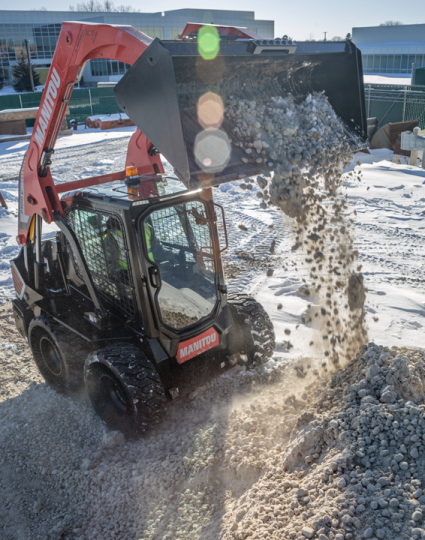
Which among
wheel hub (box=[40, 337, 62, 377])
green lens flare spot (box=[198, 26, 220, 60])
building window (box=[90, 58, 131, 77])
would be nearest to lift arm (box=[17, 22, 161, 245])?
green lens flare spot (box=[198, 26, 220, 60])

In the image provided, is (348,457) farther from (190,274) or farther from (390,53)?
(390,53)

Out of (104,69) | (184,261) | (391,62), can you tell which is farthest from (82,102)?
(391,62)

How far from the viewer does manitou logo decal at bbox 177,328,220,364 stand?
383 cm

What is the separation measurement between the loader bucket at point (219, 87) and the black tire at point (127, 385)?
1.48 m

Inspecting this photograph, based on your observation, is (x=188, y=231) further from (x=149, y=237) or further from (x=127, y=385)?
(x=127, y=385)

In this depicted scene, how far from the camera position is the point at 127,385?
3490 millimetres

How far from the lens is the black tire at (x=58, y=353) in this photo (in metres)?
4.18

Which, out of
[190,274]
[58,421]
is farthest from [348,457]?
[58,421]

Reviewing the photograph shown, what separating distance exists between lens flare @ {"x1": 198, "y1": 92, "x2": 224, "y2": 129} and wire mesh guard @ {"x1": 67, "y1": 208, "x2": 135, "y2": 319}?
0.98m

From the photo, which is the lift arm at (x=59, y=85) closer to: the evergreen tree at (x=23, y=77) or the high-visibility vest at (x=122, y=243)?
the high-visibility vest at (x=122, y=243)

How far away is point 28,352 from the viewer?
5.40m

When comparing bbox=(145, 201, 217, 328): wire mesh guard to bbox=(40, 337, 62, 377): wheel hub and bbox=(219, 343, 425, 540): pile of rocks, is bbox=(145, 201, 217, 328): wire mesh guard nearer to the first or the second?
bbox=(219, 343, 425, 540): pile of rocks

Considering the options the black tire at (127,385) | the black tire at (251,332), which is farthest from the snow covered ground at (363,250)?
the black tire at (127,385)

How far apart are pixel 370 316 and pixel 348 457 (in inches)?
123
